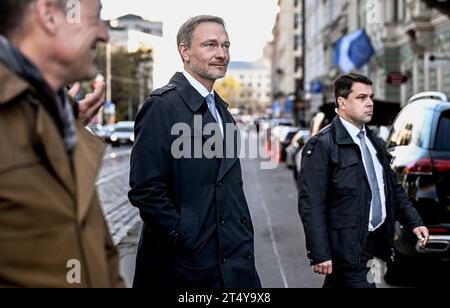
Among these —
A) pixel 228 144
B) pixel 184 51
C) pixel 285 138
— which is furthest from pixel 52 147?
pixel 285 138

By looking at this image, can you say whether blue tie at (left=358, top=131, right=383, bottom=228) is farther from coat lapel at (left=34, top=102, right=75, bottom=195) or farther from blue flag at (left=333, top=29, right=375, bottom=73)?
blue flag at (left=333, top=29, right=375, bottom=73)

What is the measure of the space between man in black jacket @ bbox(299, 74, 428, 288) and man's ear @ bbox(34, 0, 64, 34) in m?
2.60

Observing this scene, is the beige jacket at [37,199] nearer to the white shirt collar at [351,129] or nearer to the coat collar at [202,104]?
the coat collar at [202,104]

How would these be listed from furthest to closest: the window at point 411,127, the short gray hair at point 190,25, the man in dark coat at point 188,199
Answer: the window at point 411,127 → the short gray hair at point 190,25 → the man in dark coat at point 188,199

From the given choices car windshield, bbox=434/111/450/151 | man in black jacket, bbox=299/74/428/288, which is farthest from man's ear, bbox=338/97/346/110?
car windshield, bbox=434/111/450/151

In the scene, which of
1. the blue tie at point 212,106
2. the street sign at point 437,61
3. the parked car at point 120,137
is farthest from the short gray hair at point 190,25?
the parked car at point 120,137

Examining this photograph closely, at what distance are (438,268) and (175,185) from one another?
227 inches

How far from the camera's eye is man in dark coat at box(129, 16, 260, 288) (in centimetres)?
327

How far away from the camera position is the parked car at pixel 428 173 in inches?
261

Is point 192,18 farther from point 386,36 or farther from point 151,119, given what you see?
point 386,36

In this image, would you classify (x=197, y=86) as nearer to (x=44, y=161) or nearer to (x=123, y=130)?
(x=44, y=161)

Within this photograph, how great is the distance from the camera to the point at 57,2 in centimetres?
178

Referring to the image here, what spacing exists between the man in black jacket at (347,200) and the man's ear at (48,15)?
2.60 metres
